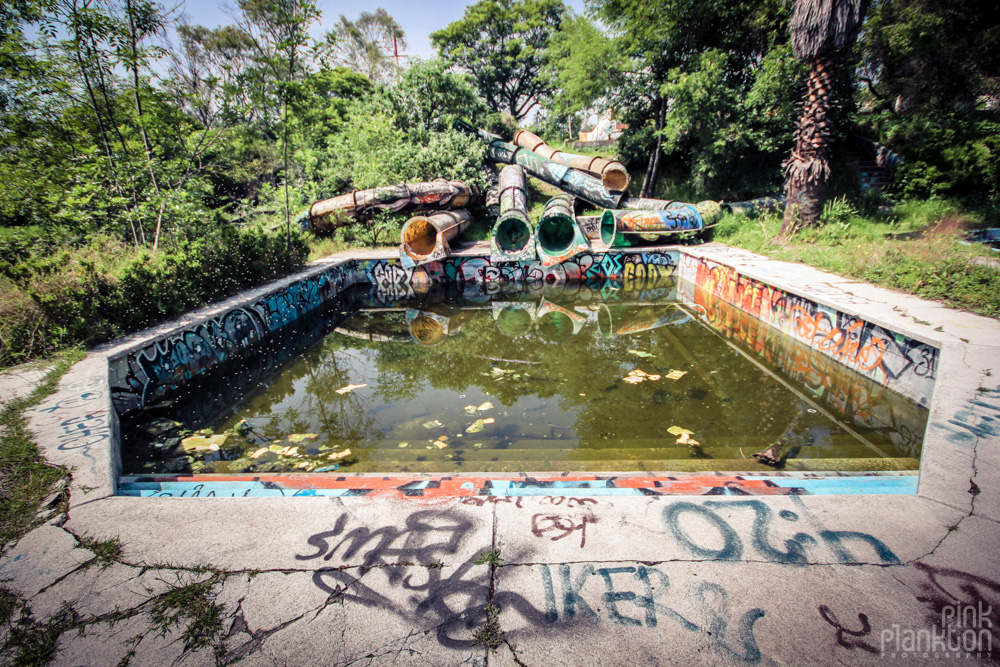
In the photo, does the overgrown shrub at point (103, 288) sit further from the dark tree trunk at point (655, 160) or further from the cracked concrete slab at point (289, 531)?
the dark tree trunk at point (655, 160)

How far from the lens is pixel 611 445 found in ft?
15.9

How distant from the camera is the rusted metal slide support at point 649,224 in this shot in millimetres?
13117

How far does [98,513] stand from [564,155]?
57.8 ft

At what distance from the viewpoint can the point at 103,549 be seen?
265cm

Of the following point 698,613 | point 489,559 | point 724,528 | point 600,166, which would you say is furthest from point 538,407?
point 600,166

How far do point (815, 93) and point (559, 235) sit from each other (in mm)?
7375

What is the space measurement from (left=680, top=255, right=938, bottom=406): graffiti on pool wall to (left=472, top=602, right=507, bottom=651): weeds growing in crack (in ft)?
19.0

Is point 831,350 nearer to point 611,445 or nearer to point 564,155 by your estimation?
point 611,445

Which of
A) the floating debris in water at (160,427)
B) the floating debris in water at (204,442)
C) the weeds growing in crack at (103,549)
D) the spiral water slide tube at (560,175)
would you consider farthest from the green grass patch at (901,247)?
the floating debris in water at (160,427)

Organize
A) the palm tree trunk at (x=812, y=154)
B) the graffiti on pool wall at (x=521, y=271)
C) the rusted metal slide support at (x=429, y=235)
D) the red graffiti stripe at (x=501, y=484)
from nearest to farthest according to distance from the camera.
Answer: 1. the red graffiti stripe at (x=501, y=484)
2. the palm tree trunk at (x=812, y=154)
3. the rusted metal slide support at (x=429, y=235)
4. the graffiti on pool wall at (x=521, y=271)

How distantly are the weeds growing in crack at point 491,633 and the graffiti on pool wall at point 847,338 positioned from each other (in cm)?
→ 580

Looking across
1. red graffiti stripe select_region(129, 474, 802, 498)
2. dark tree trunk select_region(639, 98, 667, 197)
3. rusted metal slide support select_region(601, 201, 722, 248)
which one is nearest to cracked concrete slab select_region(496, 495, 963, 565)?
red graffiti stripe select_region(129, 474, 802, 498)

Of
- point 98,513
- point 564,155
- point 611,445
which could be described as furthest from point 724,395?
point 564,155

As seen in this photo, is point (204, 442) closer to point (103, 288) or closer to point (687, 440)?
point (103, 288)
